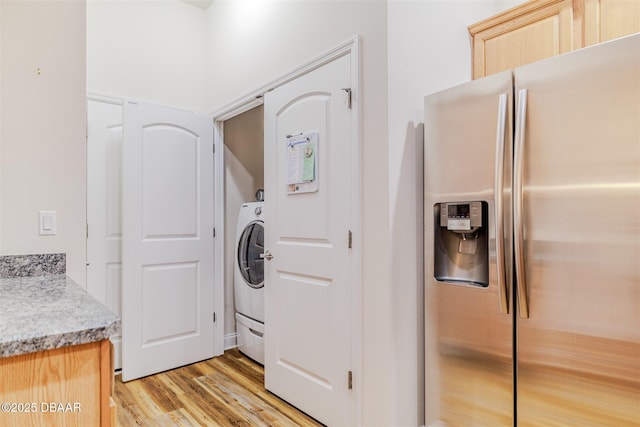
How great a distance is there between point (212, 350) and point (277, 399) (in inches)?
37.2

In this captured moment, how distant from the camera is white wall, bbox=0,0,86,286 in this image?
1.62 metres

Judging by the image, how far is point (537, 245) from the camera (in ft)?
4.75

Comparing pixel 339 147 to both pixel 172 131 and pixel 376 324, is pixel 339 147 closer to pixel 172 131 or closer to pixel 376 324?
pixel 376 324

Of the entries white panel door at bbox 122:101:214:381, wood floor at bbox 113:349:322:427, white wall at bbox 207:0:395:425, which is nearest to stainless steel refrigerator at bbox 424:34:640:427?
white wall at bbox 207:0:395:425

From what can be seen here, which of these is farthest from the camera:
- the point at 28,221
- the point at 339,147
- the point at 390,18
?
the point at 339,147

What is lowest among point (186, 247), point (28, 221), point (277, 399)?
point (277, 399)

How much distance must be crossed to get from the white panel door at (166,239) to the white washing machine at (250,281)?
233 millimetres

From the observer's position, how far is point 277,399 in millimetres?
2479

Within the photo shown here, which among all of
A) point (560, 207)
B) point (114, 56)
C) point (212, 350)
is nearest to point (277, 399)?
point (212, 350)

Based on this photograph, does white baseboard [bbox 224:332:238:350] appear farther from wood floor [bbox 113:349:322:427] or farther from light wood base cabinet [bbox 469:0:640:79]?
light wood base cabinet [bbox 469:0:640:79]

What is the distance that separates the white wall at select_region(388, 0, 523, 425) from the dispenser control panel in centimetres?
19

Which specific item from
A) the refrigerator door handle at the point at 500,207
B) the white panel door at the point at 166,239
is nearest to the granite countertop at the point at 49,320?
the refrigerator door handle at the point at 500,207

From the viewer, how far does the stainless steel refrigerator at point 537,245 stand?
4.15 feet

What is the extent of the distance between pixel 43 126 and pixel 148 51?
171cm
